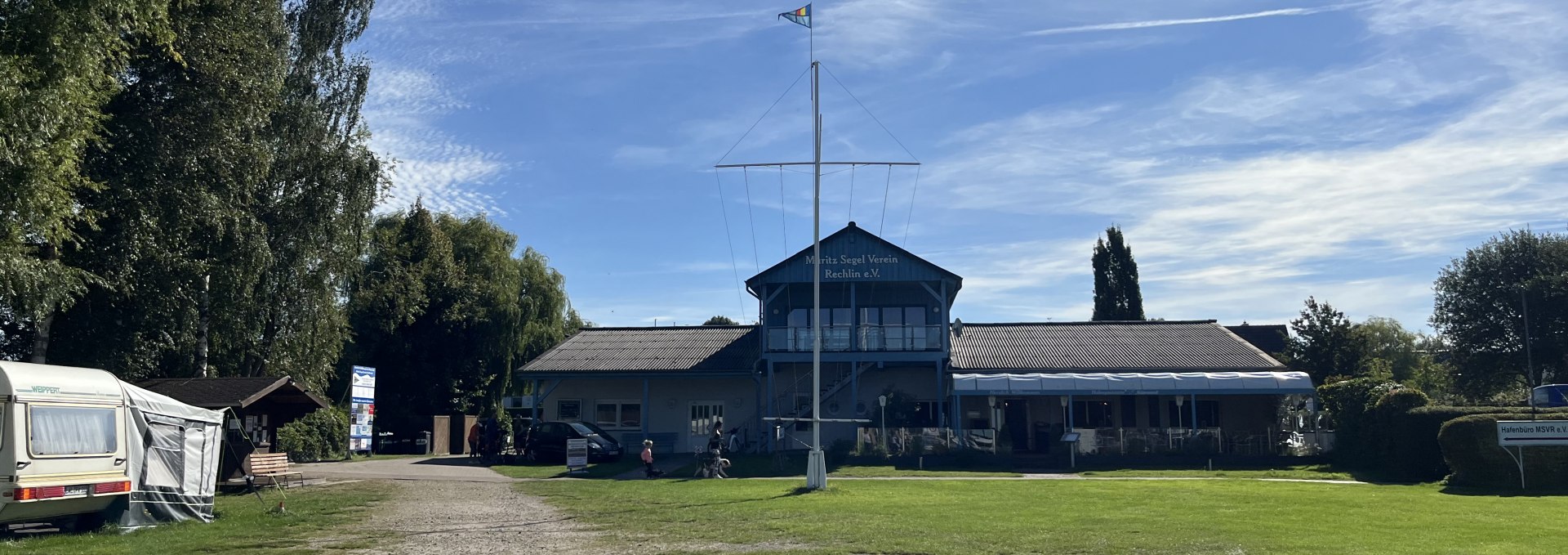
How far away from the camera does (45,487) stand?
44.2 ft

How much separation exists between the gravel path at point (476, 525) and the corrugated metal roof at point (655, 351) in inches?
560

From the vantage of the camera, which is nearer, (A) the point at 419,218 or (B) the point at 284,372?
(B) the point at 284,372

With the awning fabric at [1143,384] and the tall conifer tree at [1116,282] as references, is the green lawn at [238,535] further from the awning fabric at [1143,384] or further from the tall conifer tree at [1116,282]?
the tall conifer tree at [1116,282]

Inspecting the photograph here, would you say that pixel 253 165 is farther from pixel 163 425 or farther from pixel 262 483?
pixel 163 425

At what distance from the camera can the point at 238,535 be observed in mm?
14430

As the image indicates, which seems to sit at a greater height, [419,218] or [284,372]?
[419,218]

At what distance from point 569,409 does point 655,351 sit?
3537mm

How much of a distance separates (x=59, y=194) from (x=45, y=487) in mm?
5296

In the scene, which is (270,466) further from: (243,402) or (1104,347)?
(1104,347)

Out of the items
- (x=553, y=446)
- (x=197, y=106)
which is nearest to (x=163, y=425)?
(x=197, y=106)

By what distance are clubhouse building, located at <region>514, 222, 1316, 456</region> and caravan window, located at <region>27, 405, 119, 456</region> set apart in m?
19.1

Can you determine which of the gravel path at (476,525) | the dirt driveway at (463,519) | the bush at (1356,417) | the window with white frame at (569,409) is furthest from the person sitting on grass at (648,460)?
the bush at (1356,417)

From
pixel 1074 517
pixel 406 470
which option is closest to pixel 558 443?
pixel 406 470

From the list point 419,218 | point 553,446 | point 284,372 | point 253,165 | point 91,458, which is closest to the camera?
point 91,458
